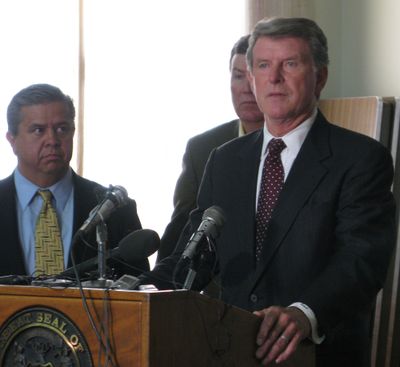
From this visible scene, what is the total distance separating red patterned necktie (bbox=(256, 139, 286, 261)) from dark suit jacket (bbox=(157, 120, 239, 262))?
1190 millimetres

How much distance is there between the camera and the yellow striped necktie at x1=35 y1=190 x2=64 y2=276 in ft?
11.6

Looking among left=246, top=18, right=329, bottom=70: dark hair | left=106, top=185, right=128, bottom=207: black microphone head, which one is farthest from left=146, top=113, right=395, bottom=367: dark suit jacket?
left=106, top=185, right=128, bottom=207: black microphone head

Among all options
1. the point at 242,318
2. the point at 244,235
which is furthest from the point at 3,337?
the point at 244,235

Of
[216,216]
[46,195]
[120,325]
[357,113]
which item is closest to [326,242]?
[216,216]

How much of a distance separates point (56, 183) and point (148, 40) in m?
2.19

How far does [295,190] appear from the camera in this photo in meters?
2.83

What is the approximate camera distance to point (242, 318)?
2.34m

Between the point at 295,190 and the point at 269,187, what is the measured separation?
0.12 metres

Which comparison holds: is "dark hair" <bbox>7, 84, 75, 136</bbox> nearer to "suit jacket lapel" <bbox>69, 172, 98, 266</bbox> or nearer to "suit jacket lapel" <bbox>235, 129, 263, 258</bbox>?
"suit jacket lapel" <bbox>69, 172, 98, 266</bbox>

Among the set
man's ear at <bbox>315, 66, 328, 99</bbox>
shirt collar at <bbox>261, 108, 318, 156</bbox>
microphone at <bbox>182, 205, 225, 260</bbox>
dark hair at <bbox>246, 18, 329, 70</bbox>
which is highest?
dark hair at <bbox>246, 18, 329, 70</bbox>

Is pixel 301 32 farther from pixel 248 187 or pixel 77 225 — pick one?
pixel 77 225

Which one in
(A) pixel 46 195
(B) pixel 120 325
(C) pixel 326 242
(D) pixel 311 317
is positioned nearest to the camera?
(B) pixel 120 325

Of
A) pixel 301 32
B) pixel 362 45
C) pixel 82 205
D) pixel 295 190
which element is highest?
pixel 301 32

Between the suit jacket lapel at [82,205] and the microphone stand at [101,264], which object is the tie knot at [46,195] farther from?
the microphone stand at [101,264]
